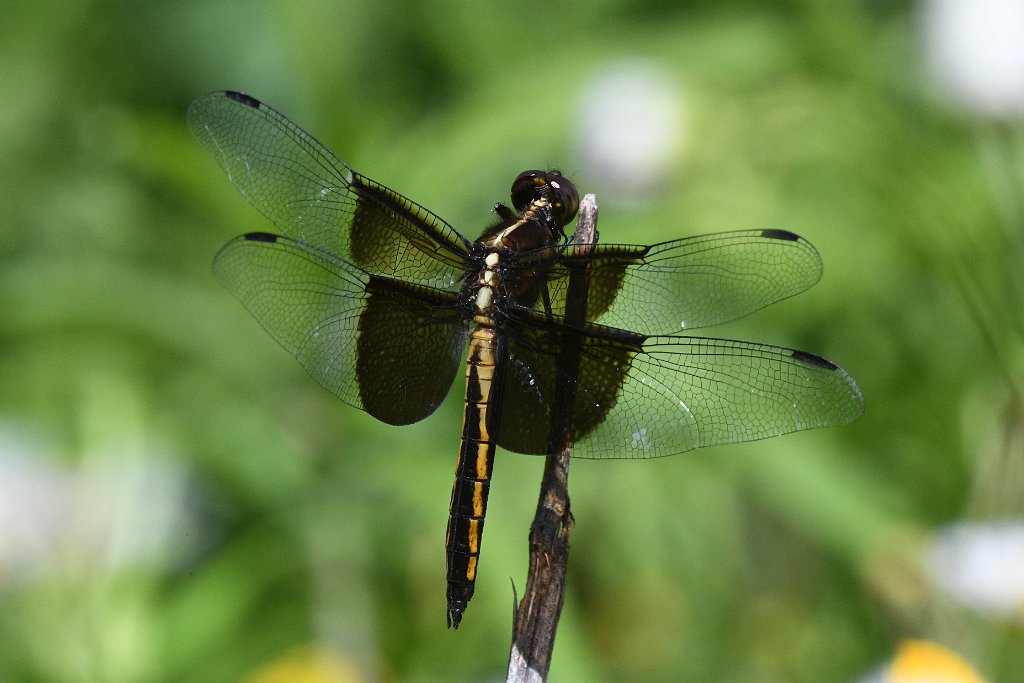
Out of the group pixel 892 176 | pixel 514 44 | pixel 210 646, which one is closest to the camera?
pixel 892 176

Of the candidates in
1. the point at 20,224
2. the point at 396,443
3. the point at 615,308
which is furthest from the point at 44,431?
the point at 615,308

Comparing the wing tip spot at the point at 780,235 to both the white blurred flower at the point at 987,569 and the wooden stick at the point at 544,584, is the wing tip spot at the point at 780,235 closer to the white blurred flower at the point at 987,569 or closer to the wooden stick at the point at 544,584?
the wooden stick at the point at 544,584

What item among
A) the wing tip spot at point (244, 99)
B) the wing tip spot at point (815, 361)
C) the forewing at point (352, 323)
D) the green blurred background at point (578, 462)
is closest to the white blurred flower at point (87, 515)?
the green blurred background at point (578, 462)

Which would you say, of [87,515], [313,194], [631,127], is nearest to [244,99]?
[313,194]

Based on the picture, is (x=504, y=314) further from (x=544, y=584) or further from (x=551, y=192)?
(x=544, y=584)

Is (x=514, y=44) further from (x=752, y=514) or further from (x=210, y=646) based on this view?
(x=210, y=646)
